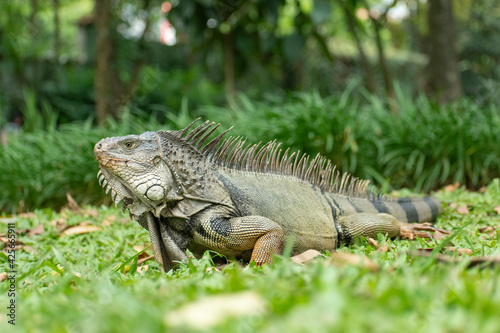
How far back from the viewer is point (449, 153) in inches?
258

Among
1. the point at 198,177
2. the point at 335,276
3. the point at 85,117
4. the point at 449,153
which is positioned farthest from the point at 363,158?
the point at 85,117

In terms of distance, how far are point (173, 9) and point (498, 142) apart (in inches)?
259

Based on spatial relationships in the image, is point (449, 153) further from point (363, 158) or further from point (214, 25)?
point (214, 25)

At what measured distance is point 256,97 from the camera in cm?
1234

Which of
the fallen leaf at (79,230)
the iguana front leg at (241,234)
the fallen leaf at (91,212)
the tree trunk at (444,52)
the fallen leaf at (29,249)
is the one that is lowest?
the fallen leaf at (91,212)

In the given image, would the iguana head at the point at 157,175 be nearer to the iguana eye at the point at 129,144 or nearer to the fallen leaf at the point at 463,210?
the iguana eye at the point at 129,144

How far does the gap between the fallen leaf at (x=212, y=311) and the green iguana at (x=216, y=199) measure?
161 cm

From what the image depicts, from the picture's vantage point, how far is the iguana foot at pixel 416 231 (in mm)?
3875

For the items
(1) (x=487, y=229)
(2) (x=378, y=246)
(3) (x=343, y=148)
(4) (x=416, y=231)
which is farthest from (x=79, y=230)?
(1) (x=487, y=229)

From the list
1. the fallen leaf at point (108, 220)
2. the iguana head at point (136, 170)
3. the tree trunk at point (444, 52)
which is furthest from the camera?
the tree trunk at point (444, 52)

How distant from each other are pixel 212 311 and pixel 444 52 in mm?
9418

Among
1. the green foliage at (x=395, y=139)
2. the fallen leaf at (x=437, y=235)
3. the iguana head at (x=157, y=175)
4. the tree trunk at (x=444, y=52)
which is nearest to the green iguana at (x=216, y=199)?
the iguana head at (x=157, y=175)

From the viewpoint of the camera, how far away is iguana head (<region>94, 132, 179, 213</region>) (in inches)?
120

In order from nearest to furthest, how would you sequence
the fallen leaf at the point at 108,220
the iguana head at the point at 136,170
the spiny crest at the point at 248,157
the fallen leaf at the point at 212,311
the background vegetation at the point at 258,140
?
the fallen leaf at the point at 212,311 → the background vegetation at the point at 258,140 → the iguana head at the point at 136,170 → the spiny crest at the point at 248,157 → the fallen leaf at the point at 108,220
